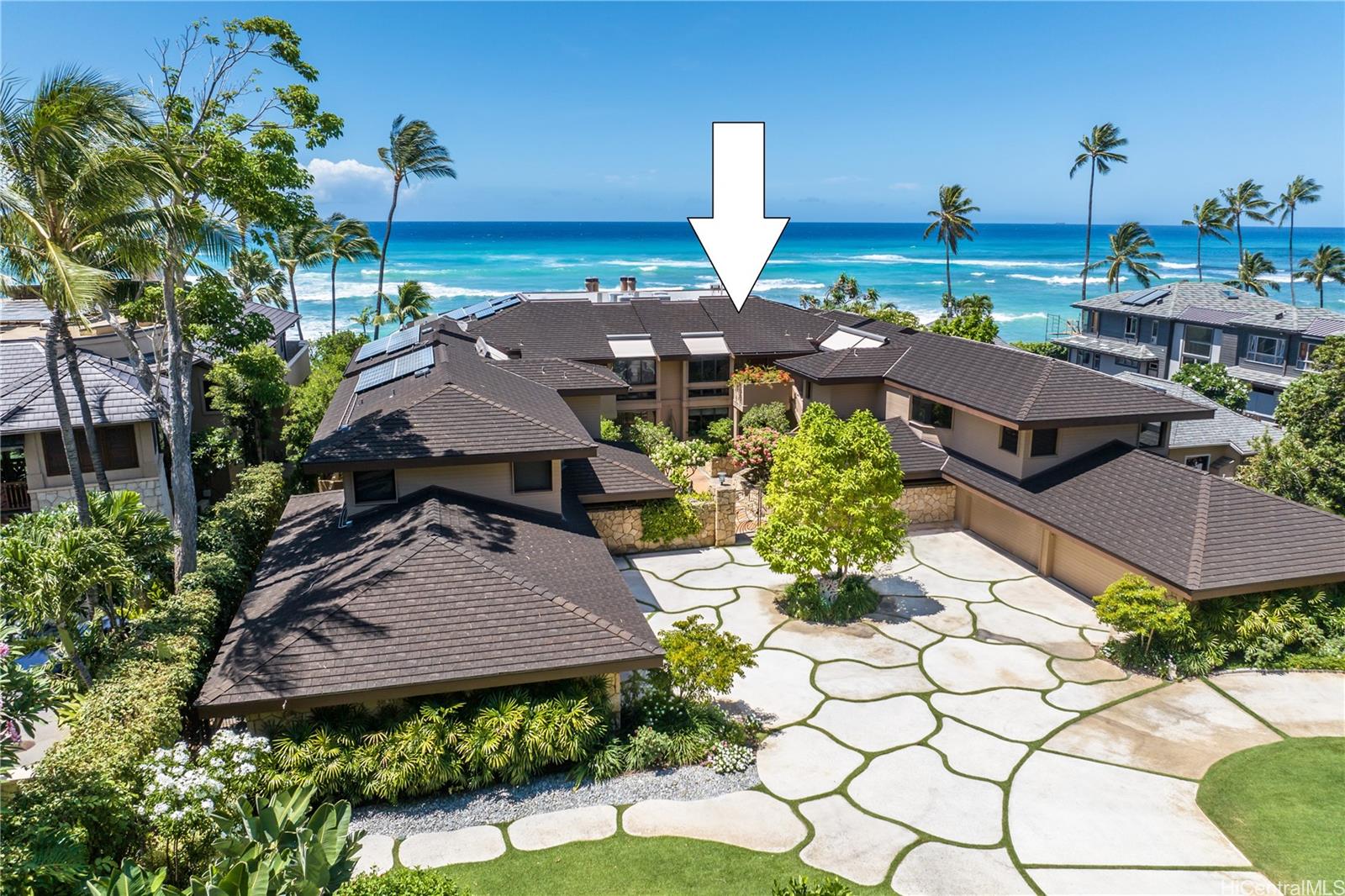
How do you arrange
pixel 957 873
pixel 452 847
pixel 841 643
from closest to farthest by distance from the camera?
1. pixel 957 873
2. pixel 452 847
3. pixel 841 643

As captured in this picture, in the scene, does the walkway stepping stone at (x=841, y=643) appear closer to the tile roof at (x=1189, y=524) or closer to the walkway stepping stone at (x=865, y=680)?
the walkway stepping stone at (x=865, y=680)

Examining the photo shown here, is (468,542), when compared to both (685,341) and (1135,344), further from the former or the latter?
(1135,344)

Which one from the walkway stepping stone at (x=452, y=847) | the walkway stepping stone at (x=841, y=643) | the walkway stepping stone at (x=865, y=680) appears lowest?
the walkway stepping stone at (x=865, y=680)

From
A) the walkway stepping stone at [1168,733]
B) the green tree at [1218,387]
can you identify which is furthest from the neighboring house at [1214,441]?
the walkway stepping stone at [1168,733]

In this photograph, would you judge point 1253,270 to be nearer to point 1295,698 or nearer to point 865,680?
point 1295,698

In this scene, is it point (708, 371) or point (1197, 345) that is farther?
point (1197, 345)

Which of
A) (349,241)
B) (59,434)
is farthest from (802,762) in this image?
(349,241)

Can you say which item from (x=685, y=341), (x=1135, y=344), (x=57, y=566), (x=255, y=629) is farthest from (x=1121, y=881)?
(x=1135, y=344)
